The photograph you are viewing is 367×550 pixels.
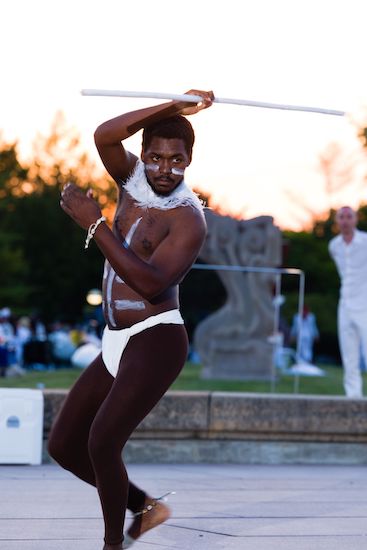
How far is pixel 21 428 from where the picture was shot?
9047 mm

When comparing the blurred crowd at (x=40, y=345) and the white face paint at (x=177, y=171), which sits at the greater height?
the white face paint at (x=177, y=171)

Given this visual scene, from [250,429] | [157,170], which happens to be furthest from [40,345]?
[157,170]

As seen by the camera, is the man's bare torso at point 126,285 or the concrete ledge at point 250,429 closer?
the man's bare torso at point 126,285

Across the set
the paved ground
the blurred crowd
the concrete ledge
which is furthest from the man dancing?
the blurred crowd

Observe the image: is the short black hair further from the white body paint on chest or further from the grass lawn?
the grass lawn

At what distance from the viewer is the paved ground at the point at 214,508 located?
612 centimetres

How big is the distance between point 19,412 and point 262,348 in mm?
13072

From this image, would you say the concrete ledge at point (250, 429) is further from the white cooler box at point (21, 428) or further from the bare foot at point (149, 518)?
the bare foot at point (149, 518)

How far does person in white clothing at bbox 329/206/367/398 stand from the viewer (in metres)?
12.2

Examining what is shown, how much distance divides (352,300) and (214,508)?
211 inches

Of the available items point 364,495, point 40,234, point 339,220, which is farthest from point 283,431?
point 40,234

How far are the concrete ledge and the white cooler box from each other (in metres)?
0.16

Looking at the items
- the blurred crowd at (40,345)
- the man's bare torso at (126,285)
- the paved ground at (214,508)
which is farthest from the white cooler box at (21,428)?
the blurred crowd at (40,345)

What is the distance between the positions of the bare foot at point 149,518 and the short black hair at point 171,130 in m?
1.59
